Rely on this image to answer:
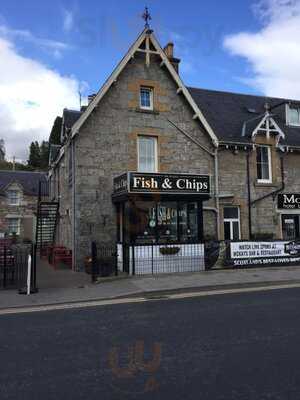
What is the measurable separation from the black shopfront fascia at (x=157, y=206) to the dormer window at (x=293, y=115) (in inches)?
410

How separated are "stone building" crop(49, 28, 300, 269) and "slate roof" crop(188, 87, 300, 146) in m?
0.11

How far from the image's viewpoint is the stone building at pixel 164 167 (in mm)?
17562

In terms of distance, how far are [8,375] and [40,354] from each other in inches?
35.7

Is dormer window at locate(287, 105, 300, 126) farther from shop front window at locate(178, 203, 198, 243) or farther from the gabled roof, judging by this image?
shop front window at locate(178, 203, 198, 243)

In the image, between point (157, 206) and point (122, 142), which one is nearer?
point (157, 206)

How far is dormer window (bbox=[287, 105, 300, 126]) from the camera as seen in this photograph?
2512 cm

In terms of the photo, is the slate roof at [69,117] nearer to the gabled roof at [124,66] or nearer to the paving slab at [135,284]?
the gabled roof at [124,66]

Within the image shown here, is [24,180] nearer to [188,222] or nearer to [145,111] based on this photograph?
[145,111]

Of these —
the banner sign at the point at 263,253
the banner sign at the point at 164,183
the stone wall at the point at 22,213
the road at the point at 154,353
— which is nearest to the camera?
the road at the point at 154,353

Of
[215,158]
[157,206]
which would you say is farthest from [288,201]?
[157,206]

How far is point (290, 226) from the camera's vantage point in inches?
896

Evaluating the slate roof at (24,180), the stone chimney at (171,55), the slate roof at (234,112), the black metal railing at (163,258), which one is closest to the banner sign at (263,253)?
the black metal railing at (163,258)

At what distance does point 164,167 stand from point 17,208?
30.1m

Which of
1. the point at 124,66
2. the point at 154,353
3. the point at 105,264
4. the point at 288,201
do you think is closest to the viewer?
the point at 154,353
